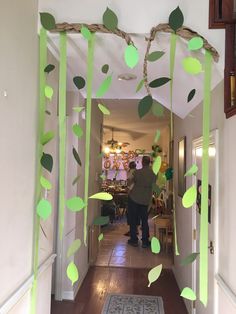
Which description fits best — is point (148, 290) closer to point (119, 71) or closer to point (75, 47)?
point (119, 71)

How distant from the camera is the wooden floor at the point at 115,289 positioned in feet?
10.1

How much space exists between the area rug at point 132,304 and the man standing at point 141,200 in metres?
2.04

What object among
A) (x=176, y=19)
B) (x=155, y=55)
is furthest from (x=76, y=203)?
(x=176, y=19)

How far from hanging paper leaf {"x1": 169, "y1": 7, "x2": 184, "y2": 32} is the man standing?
11.2 feet

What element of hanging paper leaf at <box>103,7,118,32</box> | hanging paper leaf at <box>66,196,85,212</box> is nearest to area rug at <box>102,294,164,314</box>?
hanging paper leaf at <box>66,196,85,212</box>

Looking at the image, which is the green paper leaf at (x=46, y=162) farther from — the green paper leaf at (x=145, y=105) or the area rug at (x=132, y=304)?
the area rug at (x=132, y=304)

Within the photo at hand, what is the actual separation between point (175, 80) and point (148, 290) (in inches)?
99.2

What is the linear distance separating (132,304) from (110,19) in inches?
111

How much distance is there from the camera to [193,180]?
2861 millimetres

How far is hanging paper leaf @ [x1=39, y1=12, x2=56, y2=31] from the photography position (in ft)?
5.38

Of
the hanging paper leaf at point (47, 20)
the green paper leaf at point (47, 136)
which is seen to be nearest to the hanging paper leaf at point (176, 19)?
the hanging paper leaf at point (47, 20)

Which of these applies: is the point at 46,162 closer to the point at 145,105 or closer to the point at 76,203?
the point at 76,203

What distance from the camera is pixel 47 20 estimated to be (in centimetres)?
164

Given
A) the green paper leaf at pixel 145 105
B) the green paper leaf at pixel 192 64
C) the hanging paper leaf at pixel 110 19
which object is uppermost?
the hanging paper leaf at pixel 110 19
